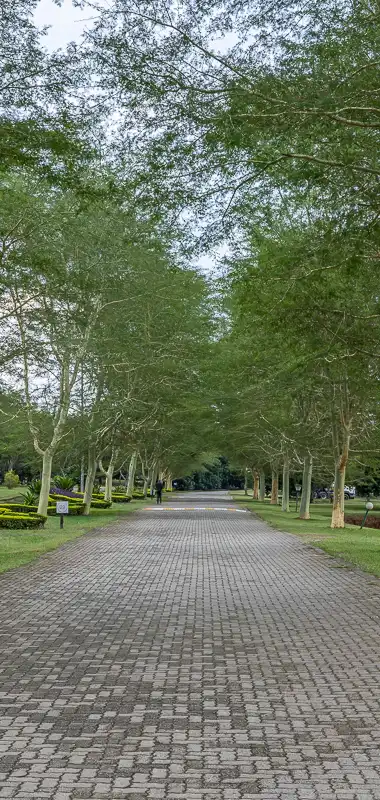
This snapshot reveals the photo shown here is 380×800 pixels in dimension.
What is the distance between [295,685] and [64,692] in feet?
5.88

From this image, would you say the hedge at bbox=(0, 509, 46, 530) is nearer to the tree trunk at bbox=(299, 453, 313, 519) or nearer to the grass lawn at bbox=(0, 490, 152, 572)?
the grass lawn at bbox=(0, 490, 152, 572)

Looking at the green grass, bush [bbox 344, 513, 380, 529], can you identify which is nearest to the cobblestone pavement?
the green grass

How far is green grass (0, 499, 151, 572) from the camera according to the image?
16828 mm

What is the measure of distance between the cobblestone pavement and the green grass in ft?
8.89

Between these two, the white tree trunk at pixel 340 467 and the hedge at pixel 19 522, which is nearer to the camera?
the hedge at pixel 19 522

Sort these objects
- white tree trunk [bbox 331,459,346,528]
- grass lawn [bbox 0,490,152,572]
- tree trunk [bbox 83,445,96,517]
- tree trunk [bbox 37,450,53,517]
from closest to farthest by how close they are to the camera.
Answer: grass lawn [bbox 0,490,152,572] → tree trunk [bbox 37,450,53,517] → white tree trunk [bbox 331,459,346,528] → tree trunk [bbox 83,445,96,517]

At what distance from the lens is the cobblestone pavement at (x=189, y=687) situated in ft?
15.4

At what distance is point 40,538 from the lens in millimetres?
22078

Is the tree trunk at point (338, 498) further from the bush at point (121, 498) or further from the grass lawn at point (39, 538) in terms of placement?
the bush at point (121, 498)

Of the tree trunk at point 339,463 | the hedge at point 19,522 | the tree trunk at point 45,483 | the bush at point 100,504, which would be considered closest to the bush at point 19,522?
the hedge at point 19,522

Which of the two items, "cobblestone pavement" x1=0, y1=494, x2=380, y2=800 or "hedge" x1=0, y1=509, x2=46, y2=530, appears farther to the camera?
"hedge" x1=0, y1=509, x2=46, y2=530

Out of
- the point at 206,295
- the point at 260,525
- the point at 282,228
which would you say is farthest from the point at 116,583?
A: the point at 206,295

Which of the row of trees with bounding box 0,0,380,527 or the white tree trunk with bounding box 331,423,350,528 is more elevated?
the row of trees with bounding box 0,0,380,527

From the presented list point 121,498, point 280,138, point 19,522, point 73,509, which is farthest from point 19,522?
point 121,498
